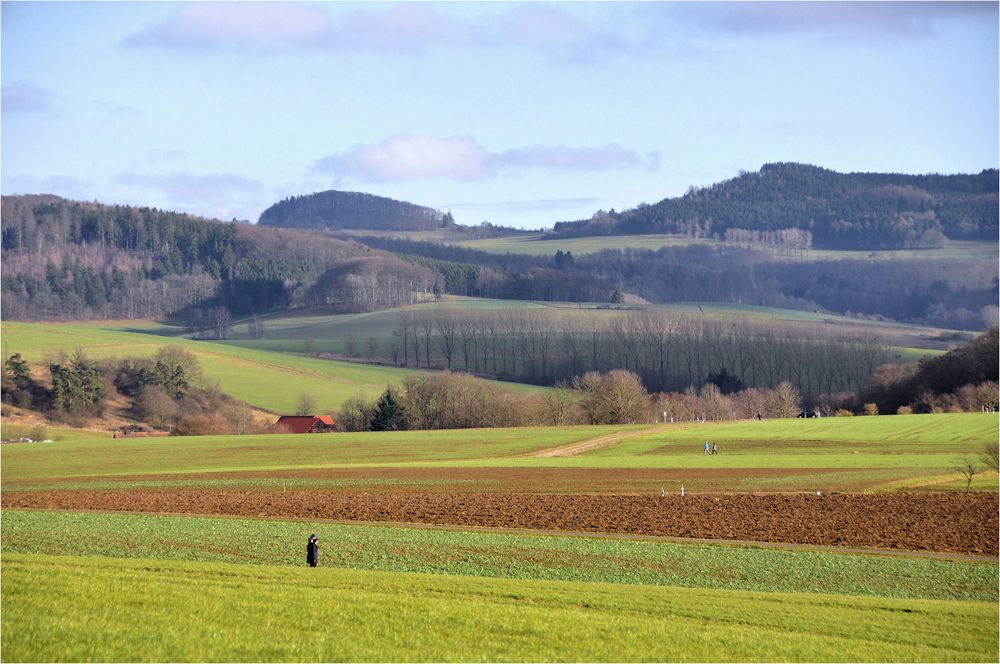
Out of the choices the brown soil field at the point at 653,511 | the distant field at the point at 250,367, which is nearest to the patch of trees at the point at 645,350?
the distant field at the point at 250,367

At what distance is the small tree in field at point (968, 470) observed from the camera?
2076 inches

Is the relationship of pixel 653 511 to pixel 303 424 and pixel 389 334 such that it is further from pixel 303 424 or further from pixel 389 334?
pixel 389 334

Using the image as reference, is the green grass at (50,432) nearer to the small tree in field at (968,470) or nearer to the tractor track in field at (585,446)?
the tractor track in field at (585,446)

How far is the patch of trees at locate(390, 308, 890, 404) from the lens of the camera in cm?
14975

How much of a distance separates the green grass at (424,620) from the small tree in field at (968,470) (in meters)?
29.4

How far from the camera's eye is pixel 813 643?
65.4 ft

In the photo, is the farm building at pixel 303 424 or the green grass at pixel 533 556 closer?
the green grass at pixel 533 556

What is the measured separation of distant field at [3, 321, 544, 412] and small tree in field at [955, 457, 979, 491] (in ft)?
243

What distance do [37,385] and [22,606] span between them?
9722 centimetres

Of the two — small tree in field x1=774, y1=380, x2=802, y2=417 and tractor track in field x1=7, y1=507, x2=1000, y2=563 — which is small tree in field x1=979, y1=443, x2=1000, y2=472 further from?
small tree in field x1=774, y1=380, x2=802, y2=417

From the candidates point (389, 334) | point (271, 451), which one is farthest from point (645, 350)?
point (271, 451)

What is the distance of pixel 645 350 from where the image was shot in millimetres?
162250

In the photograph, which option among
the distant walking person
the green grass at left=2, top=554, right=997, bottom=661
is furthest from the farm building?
the green grass at left=2, top=554, right=997, bottom=661

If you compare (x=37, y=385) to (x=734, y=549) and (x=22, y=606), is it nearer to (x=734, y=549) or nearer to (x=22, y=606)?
(x=734, y=549)
